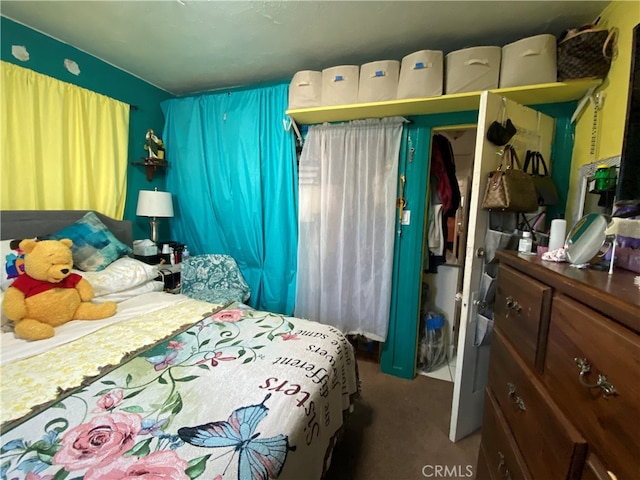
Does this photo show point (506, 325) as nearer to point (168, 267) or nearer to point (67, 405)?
point (67, 405)

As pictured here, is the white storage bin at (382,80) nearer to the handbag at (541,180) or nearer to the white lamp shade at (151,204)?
the handbag at (541,180)

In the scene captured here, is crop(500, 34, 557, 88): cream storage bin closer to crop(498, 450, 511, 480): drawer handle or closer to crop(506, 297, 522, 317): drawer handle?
crop(506, 297, 522, 317): drawer handle

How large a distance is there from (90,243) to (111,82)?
145cm

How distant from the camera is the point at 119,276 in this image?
6.05 ft

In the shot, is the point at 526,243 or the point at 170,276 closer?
the point at 526,243

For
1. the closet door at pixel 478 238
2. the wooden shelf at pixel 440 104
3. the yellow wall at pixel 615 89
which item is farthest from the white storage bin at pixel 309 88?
the yellow wall at pixel 615 89

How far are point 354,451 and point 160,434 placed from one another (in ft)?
3.88

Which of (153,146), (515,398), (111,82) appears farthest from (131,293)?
(515,398)

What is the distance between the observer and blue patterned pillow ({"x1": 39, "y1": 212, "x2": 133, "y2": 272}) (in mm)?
1854

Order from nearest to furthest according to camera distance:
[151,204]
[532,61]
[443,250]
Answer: [532,61], [443,250], [151,204]

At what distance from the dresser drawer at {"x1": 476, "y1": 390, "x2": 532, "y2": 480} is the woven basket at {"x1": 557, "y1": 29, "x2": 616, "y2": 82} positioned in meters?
1.73

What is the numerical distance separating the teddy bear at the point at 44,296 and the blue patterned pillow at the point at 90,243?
35 cm

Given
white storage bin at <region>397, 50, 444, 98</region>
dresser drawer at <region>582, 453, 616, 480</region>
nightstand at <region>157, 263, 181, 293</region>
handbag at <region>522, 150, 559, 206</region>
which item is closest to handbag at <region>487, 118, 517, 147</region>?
handbag at <region>522, 150, 559, 206</region>

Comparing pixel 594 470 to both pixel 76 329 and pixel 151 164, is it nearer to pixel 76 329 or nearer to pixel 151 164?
pixel 76 329
